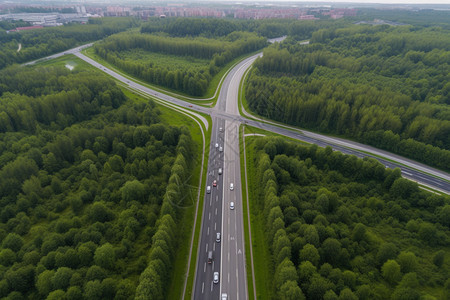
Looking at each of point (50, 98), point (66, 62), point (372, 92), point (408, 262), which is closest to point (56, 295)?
point (408, 262)

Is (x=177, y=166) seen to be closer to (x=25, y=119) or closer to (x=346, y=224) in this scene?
(x=346, y=224)

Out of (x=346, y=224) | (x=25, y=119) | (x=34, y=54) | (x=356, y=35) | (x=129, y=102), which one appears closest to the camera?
(x=346, y=224)

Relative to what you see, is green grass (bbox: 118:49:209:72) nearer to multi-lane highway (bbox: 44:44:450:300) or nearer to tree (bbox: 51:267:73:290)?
multi-lane highway (bbox: 44:44:450:300)

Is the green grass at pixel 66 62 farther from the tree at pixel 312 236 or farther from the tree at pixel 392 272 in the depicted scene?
the tree at pixel 392 272

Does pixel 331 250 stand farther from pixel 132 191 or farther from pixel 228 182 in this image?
pixel 132 191

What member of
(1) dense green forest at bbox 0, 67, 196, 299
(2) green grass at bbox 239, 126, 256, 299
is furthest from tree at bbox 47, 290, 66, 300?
(2) green grass at bbox 239, 126, 256, 299

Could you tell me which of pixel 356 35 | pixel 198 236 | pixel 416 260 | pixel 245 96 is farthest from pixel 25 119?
pixel 356 35

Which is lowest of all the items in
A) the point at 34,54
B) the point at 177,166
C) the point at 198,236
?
the point at 198,236
